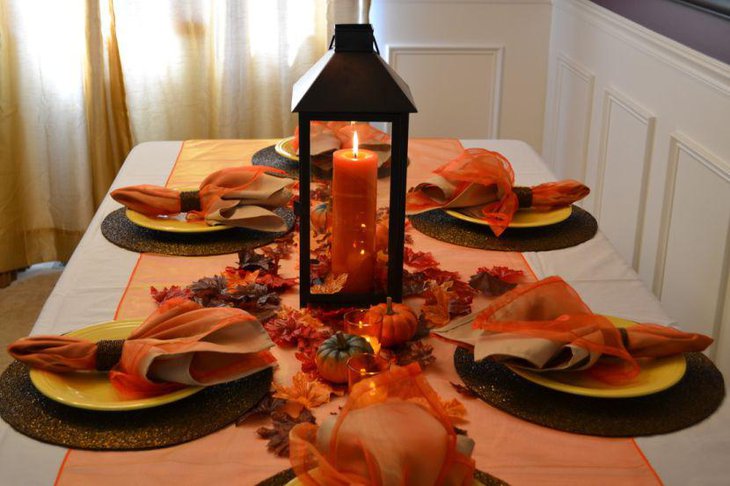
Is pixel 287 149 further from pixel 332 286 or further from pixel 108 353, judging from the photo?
pixel 108 353

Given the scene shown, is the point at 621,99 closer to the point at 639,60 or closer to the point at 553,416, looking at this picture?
the point at 639,60

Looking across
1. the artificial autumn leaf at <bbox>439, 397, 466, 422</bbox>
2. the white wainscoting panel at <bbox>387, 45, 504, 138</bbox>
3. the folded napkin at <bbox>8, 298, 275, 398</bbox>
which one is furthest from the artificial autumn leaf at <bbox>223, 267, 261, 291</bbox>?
the white wainscoting panel at <bbox>387, 45, 504, 138</bbox>

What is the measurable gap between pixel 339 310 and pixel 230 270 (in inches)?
9.0

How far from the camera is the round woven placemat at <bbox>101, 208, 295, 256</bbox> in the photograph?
1.60m

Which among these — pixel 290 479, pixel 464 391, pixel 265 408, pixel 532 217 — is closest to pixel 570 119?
pixel 532 217

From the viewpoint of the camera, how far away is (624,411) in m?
1.11

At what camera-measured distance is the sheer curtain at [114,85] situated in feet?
10.6

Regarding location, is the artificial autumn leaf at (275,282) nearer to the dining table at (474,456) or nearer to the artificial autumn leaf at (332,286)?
the artificial autumn leaf at (332,286)

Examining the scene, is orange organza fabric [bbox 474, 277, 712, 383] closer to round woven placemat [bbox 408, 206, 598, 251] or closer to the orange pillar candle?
the orange pillar candle

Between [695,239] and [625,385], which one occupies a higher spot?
[625,385]

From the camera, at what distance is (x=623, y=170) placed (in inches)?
111

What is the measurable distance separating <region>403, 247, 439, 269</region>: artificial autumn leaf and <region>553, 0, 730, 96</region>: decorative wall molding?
96 centimetres

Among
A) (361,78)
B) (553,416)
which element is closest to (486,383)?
(553,416)

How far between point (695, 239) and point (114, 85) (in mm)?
2074
